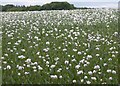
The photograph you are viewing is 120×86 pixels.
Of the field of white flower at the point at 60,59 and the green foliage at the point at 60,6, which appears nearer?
the field of white flower at the point at 60,59

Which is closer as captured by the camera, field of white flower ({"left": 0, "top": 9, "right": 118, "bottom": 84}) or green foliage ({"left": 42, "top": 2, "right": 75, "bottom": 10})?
field of white flower ({"left": 0, "top": 9, "right": 118, "bottom": 84})

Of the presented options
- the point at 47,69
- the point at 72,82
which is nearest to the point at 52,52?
the point at 47,69

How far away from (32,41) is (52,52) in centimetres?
274

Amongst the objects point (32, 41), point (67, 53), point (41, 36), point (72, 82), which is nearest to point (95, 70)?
point (72, 82)

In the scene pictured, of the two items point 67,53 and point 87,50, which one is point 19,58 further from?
point 87,50

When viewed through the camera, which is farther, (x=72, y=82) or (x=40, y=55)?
(x=40, y=55)

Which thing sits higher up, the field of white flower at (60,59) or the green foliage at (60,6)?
the field of white flower at (60,59)

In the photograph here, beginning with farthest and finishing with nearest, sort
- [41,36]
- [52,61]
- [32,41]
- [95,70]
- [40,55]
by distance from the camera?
[41,36]
[32,41]
[40,55]
[52,61]
[95,70]

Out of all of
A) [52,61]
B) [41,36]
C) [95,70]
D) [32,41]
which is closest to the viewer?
[95,70]

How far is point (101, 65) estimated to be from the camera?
9.79 m

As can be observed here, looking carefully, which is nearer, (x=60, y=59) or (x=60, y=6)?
(x=60, y=59)

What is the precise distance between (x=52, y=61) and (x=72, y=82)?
1.99 metres

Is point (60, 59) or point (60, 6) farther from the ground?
point (60, 59)

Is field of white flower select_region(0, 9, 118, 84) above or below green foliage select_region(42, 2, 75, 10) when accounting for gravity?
above
